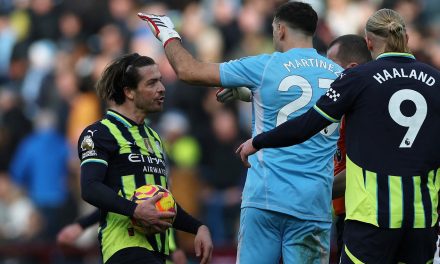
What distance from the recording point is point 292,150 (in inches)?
326

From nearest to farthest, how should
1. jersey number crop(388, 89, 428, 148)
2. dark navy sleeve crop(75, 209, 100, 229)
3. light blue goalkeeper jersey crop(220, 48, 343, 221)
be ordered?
jersey number crop(388, 89, 428, 148) < light blue goalkeeper jersey crop(220, 48, 343, 221) < dark navy sleeve crop(75, 209, 100, 229)

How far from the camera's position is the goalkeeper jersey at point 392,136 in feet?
24.2

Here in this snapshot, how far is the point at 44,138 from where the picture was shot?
1738 centimetres

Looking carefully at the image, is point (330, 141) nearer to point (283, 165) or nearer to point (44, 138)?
point (283, 165)

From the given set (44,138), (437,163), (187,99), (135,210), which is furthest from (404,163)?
(44,138)

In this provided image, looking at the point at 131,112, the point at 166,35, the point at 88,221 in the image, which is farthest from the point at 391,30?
the point at 88,221

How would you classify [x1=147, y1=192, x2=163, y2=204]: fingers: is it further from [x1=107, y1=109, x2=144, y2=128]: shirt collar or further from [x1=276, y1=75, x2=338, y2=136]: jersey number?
[x1=276, y1=75, x2=338, y2=136]: jersey number

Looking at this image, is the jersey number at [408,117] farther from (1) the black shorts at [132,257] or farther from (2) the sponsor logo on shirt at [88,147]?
(2) the sponsor logo on shirt at [88,147]

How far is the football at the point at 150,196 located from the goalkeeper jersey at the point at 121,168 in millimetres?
75

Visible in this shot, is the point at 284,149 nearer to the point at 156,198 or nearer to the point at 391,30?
the point at 156,198

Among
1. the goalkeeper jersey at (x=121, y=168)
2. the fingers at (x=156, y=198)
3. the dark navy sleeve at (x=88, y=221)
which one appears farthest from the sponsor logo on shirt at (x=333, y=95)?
the dark navy sleeve at (x=88, y=221)

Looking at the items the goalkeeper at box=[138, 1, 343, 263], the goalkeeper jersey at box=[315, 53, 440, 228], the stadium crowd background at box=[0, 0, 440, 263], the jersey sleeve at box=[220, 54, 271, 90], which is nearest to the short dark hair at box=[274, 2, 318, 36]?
the goalkeeper at box=[138, 1, 343, 263]

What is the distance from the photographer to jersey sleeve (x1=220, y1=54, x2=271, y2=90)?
8086mm

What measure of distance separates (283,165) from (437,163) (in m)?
1.24
